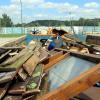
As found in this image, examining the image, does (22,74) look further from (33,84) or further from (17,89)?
(17,89)

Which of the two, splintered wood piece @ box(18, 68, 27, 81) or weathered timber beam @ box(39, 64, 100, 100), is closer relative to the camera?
weathered timber beam @ box(39, 64, 100, 100)

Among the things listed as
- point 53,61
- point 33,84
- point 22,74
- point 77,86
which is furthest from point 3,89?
point 53,61

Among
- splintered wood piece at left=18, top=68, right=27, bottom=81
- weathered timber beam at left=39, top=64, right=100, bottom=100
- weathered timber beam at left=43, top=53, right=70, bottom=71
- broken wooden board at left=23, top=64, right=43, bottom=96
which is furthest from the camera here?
weathered timber beam at left=43, top=53, right=70, bottom=71

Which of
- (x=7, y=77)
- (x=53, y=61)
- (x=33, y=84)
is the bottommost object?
(x=53, y=61)

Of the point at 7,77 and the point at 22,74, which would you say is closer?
the point at 7,77

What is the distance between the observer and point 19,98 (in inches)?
118

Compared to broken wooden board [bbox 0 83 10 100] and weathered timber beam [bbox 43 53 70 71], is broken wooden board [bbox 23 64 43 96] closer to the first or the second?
broken wooden board [bbox 0 83 10 100]

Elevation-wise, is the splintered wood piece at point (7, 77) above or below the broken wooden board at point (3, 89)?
above

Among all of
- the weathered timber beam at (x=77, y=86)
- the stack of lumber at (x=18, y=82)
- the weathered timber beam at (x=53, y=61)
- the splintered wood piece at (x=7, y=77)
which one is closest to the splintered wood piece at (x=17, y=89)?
the stack of lumber at (x=18, y=82)

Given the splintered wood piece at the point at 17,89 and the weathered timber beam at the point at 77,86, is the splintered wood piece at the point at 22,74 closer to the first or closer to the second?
the splintered wood piece at the point at 17,89

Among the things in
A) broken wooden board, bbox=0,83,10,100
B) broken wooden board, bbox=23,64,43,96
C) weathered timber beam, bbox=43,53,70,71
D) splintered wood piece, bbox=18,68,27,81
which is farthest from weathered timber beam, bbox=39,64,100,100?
weathered timber beam, bbox=43,53,70,71

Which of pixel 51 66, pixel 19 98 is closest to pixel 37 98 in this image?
pixel 19 98

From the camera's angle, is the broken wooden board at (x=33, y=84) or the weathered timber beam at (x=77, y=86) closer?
the weathered timber beam at (x=77, y=86)

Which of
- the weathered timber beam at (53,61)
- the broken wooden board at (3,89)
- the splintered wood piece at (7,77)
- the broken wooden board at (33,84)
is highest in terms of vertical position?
the splintered wood piece at (7,77)
